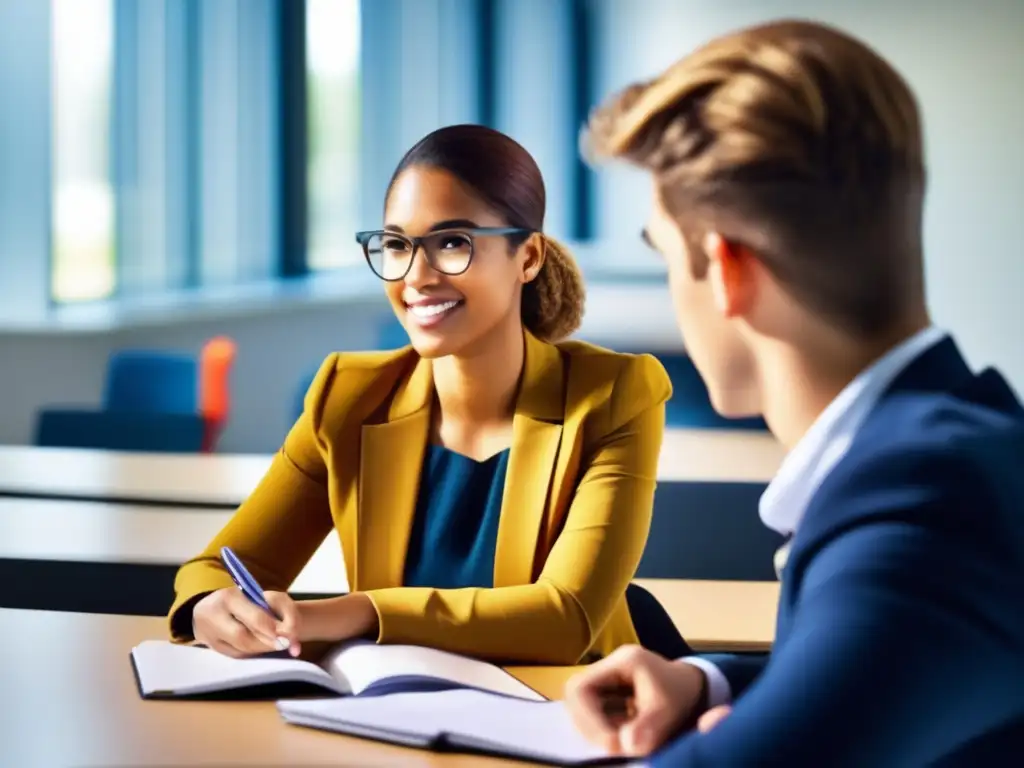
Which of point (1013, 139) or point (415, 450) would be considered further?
point (1013, 139)

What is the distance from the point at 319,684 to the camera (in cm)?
140

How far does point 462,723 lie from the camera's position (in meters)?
1.24

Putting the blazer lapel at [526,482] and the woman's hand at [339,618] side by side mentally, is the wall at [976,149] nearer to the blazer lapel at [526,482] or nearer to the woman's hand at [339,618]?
the blazer lapel at [526,482]

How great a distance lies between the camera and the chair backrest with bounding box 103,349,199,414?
14.4 ft

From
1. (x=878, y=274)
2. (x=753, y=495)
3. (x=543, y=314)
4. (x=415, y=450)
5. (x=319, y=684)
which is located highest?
(x=878, y=274)

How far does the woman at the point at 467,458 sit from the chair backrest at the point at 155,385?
2730 mm

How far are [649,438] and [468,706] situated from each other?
524 millimetres

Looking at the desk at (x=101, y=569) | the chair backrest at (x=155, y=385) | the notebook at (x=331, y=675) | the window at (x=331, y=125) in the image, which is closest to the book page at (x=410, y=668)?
the notebook at (x=331, y=675)

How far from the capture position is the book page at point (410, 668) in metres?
1.38

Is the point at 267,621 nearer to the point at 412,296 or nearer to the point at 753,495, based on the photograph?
the point at 412,296

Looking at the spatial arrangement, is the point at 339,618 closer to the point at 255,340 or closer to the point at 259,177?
the point at 255,340

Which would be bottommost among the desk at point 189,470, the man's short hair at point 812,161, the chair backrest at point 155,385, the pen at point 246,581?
the chair backrest at point 155,385

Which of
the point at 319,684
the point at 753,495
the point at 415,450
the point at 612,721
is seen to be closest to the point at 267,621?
the point at 319,684

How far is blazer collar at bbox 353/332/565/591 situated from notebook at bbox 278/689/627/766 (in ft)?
1.04
